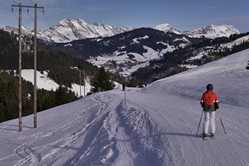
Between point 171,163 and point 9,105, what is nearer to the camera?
point 171,163

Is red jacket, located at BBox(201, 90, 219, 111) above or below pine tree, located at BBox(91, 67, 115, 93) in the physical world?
below

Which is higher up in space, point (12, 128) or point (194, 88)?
point (194, 88)

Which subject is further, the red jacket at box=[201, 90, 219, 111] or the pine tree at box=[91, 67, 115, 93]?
the pine tree at box=[91, 67, 115, 93]

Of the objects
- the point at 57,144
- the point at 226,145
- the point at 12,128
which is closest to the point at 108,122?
the point at 57,144

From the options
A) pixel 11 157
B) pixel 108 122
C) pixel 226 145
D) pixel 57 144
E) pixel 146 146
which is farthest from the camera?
pixel 108 122

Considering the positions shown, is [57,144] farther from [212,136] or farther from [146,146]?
[212,136]

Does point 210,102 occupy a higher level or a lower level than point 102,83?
lower

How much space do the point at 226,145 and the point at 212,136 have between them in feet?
3.81

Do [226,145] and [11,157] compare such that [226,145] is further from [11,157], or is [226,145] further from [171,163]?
[11,157]

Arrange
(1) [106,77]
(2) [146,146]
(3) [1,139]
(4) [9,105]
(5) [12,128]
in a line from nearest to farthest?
(2) [146,146]
(3) [1,139]
(5) [12,128]
(4) [9,105]
(1) [106,77]

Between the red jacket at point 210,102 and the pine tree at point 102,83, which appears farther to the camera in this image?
the pine tree at point 102,83

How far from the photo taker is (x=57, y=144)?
61.6 feet

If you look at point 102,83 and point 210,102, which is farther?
point 102,83

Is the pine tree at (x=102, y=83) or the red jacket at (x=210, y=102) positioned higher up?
the pine tree at (x=102, y=83)
